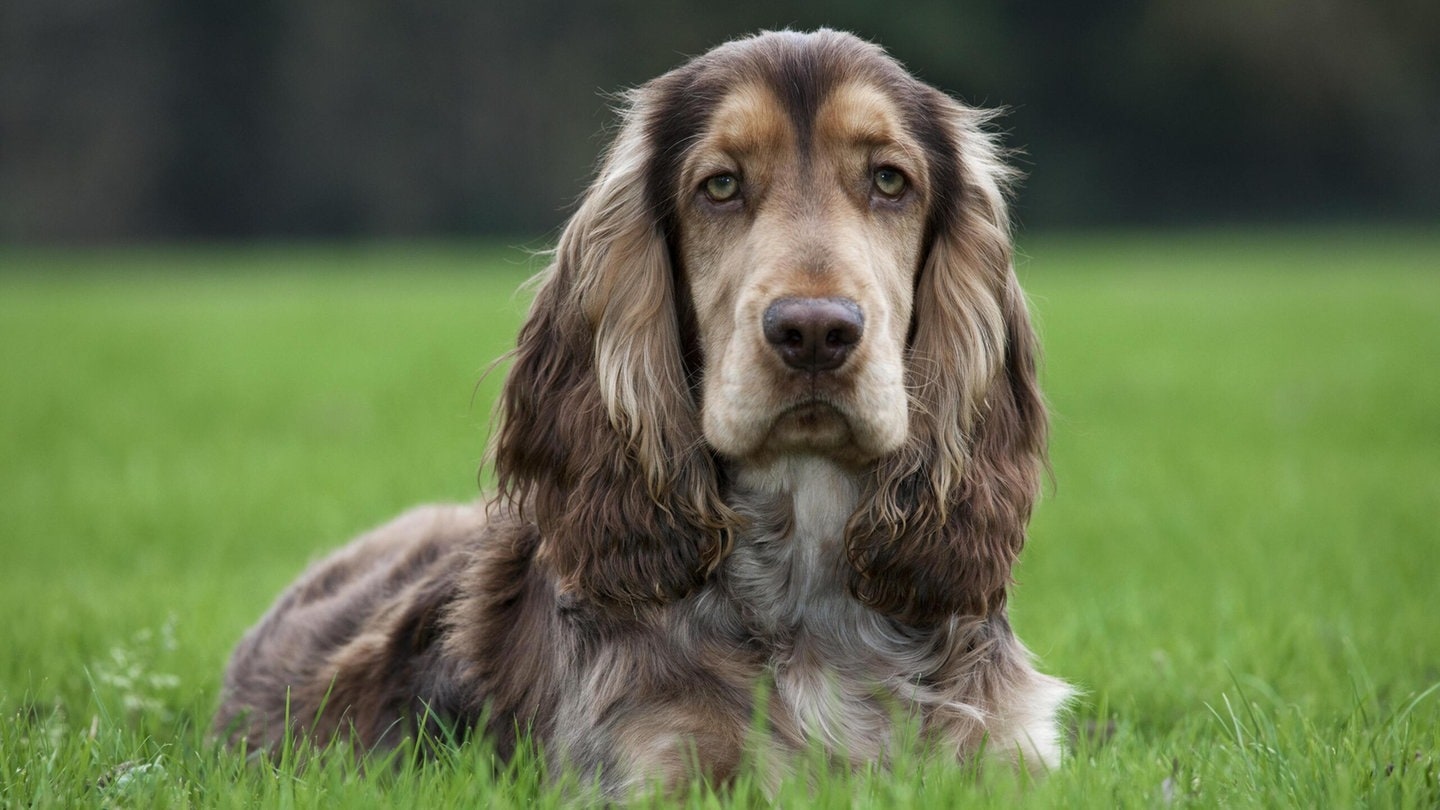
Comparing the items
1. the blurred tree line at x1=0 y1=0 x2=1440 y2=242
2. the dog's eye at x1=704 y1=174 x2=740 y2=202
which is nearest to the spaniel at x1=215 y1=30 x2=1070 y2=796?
the dog's eye at x1=704 y1=174 x2=740 y2=202

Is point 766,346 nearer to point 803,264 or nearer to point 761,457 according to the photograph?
point 803,264

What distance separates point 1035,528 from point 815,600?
4.39 meters

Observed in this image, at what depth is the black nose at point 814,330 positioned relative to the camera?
3293mm

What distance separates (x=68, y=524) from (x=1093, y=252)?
28.3 meters

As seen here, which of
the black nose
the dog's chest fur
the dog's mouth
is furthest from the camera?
the dog's chest fur

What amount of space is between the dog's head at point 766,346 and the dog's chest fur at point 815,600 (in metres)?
0.08

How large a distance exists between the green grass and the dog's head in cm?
47

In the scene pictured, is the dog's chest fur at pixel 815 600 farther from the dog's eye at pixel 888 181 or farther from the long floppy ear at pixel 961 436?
the dog's eye at pixel 888 181

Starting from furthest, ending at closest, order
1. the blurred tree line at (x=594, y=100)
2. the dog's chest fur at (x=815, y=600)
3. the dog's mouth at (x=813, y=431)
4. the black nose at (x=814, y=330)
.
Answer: the blurred tree line at (x=594, y=100), the dog's chest fur at (x=815, y=600), the dog's mouth at (x=813, y=431), the black nose at (x=814, y=330)

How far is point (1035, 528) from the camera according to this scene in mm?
7930

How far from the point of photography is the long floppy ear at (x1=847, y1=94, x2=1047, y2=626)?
375cm

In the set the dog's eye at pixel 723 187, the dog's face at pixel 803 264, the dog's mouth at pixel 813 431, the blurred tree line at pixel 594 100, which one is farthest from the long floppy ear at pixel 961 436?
the blurred tree line at pixel 594 100

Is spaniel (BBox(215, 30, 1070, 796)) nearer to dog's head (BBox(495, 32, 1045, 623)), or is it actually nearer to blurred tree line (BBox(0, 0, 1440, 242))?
dog's head (BBox(495, 32, 1045, 623))

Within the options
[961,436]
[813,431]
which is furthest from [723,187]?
[961,436]
